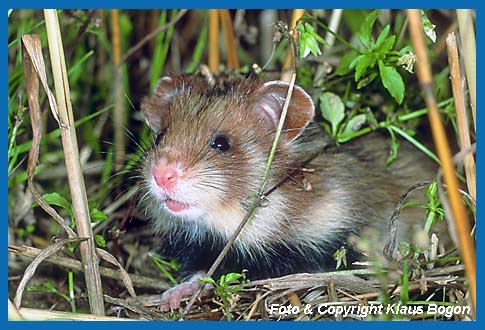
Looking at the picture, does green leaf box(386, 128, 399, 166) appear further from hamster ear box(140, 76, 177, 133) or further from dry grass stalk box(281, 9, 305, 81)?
hamster ear box(140, 76, 177, 133)

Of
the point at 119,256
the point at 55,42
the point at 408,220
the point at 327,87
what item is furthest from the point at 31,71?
the point at 408,220

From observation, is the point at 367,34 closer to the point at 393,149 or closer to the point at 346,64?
the point at 346,64

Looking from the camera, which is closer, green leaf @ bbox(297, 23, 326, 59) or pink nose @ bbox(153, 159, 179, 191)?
pink nose @ bbox(153, 159, 179, 191)

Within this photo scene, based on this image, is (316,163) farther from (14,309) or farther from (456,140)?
(14,309)

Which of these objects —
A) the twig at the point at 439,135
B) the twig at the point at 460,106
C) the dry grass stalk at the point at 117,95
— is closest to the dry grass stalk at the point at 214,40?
the dry grass stalk at the point at 117,95

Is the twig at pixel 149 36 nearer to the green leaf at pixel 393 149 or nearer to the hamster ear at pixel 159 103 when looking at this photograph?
the hamster ear at pixel 159 103

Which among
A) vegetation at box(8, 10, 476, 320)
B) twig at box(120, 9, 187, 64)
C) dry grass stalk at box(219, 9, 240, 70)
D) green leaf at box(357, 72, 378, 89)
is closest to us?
vegetation at box(8, 10, 476, 320)

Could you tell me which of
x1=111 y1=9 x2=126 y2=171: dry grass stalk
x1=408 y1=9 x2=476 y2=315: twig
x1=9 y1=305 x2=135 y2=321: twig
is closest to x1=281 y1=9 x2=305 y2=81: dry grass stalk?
x1=111 y1=9 x2=126 y2=171: dry grass stalk
